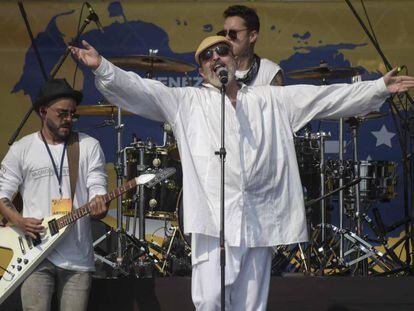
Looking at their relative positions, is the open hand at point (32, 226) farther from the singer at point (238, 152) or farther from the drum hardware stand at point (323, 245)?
the drum hardware stand at point (323, 245)

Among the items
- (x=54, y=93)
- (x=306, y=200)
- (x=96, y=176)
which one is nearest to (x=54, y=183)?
(x=96, y=176)

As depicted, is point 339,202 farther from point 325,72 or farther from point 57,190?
point 57,190

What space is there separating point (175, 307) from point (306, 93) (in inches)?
83.0

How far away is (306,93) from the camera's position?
19.6 ft

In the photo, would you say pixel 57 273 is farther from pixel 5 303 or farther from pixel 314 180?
pixel 314 180

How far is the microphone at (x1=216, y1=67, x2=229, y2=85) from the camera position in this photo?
222 inches

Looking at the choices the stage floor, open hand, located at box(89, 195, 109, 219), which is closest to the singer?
open hand, located at box(89, 195, 109, 219)

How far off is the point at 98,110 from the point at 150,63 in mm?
814

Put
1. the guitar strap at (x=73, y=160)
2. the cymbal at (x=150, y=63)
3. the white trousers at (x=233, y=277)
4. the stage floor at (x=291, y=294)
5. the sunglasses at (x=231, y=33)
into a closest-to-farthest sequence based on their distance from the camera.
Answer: the white trousers at (x=233, y=277) → the guitar strap at (x=73, y=160) → the stage floor at (x=291, y=294) → the sunglasses at (x=231, y=33) → the cymbal at (x=150, y=63)

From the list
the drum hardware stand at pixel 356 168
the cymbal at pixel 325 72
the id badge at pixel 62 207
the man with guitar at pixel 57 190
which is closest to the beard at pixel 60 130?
the man with guitar at pixel 57 190

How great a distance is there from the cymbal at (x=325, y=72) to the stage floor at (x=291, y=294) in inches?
84.4

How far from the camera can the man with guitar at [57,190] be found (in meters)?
6.32

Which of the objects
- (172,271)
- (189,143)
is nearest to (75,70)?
(172,271)

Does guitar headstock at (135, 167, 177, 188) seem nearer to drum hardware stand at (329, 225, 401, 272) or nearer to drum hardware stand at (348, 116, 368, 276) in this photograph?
drum hardware stand at (329, 225, 401, 272)
